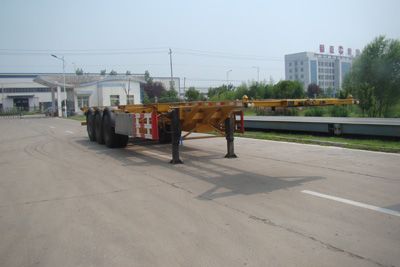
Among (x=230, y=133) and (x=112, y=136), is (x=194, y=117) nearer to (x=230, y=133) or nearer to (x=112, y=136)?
(x=230, y=133)

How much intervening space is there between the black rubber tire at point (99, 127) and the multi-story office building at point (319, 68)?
11628 centimetres

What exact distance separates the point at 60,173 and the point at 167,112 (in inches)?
120

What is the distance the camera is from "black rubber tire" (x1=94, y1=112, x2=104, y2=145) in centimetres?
1514

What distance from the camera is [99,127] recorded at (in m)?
15.4

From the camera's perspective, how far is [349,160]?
1004 cm

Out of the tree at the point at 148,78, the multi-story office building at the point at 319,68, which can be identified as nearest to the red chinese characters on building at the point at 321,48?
the multi-story office building at the point at 319,68

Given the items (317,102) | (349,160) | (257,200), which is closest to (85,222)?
(257,200)

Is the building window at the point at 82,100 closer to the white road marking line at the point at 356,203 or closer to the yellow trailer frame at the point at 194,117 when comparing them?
the yellow trailer frame at the point at 194,117

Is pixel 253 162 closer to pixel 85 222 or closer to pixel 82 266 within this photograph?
pixel 85 222

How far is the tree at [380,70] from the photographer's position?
112 ft

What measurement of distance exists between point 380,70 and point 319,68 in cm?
9709

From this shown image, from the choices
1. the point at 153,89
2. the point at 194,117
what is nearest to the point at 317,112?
the point at 194,117

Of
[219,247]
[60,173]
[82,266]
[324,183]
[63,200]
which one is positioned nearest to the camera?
[82,266]

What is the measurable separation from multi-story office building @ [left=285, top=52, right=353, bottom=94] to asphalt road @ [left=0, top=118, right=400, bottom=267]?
122 meters
